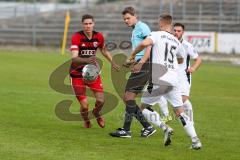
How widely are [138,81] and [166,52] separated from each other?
4.72ft

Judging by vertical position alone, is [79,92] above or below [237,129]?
above

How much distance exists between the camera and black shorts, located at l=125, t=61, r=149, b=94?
39.1ft

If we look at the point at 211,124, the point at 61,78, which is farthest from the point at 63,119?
the point at 61,78

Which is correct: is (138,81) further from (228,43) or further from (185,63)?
(228,43)

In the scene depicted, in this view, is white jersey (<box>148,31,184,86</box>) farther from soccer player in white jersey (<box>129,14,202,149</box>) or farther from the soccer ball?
the soccer ball

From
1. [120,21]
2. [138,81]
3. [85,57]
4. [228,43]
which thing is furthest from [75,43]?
[120,21]

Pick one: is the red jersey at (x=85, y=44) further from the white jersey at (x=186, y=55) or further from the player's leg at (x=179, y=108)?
the player's leg at (x=179, y=108)

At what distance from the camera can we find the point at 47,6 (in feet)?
177

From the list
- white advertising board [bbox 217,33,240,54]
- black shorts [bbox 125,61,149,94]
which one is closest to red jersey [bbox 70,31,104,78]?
black shorts [bbox 125,61,149,94]

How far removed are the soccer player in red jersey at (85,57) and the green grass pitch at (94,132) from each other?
1.49ft

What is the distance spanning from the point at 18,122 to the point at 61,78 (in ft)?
23.6

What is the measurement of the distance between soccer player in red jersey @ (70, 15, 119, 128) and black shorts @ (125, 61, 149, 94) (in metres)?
1.04

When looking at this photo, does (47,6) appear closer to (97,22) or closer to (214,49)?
(97,22)


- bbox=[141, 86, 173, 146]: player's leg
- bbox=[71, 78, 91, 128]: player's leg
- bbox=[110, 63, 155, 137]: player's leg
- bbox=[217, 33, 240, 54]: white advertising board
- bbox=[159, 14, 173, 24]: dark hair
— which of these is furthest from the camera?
bbox=[217, 33, 240, 54]: white advertising board
